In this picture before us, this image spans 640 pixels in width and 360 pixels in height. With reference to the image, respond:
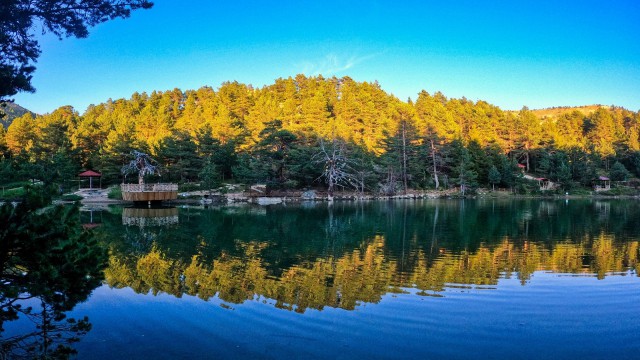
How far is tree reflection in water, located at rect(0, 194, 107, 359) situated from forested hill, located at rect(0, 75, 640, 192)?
38246 mm

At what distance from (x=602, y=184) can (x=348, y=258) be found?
216 feet

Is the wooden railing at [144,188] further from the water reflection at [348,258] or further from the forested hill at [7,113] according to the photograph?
the water reflection at [348,258]

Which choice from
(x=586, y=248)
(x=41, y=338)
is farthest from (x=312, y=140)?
(x=41, y=338)

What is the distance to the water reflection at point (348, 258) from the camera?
10648 mm

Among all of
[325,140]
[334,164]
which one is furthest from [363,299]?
[325,140]

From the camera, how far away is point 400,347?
272 inches

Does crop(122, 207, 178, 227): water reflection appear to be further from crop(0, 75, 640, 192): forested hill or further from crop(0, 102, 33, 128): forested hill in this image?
crop(0, 75, 640, 192): forested hill

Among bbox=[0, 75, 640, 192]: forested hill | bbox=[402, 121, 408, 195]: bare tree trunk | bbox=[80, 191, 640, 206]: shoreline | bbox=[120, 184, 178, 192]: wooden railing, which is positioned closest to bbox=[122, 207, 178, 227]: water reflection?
bbox=[120, 184, 178, 192]: wooden railing

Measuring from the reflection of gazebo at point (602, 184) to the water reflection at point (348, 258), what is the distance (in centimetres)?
4485

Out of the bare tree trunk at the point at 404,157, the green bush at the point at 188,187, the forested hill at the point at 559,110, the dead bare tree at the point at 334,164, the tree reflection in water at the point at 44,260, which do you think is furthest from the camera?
the forested hill at the point at 559,110

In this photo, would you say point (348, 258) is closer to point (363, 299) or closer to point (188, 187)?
point (363, 299)

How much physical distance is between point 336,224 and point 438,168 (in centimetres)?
4011

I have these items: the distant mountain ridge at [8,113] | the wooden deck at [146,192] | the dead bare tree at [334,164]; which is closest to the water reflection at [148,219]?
the wooden deck at [146,192]

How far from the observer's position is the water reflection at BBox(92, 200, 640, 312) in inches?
419
